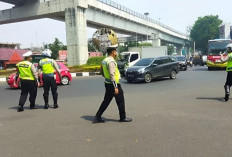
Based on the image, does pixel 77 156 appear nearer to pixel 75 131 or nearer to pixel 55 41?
pixel 75 131

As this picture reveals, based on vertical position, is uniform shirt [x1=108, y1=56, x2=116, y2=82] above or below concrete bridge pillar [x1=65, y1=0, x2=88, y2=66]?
below

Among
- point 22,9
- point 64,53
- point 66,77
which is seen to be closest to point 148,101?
point 66,77

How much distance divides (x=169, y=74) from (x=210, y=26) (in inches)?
2491

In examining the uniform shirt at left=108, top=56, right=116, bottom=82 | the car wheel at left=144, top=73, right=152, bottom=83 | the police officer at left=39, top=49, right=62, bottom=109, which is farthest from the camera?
the car wheel at left=144, top=73, right=152, bottom=83

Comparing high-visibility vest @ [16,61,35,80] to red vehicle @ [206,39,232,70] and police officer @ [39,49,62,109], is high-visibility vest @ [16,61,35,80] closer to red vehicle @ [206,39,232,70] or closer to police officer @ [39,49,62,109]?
police officer @ [39,49,62,109]

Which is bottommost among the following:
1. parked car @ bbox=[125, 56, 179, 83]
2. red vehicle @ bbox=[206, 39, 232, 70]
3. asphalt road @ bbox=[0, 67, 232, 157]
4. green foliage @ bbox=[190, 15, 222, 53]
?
asphalt road @ bbox=[0, 67, 232, 157]

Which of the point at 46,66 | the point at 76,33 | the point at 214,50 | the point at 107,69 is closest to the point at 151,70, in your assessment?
the point at 46,66

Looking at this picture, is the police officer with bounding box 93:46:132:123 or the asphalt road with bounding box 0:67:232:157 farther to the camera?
the police officer with bounding box 93:46:132:123

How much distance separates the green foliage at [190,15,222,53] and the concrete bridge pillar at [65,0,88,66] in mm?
53314

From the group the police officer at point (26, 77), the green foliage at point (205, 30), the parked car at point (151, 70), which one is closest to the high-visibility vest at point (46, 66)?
the police officer at point (26, 77)

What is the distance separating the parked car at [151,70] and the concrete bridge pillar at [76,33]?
14125mm

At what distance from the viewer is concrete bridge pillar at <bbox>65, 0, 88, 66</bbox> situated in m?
26.3

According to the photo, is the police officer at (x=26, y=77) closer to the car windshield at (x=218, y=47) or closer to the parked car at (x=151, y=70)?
the parked car at (x=151, y=70)

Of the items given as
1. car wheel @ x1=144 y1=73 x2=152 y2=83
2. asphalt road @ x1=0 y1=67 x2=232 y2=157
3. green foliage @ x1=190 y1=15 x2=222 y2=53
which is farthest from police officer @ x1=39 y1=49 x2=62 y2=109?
green foliage @ x1=190 y1=15 x2=222 y2=53
